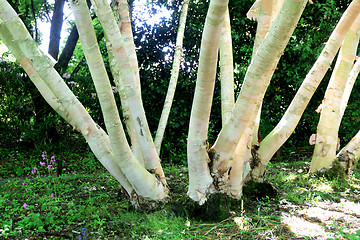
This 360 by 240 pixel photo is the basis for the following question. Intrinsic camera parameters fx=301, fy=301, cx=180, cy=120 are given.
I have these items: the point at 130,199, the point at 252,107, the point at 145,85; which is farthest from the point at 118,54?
the point at 145,85

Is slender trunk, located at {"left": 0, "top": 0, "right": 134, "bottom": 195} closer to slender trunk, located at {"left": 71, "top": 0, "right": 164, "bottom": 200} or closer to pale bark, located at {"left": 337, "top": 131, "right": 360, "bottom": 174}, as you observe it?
slender trunk, located at {"left": 71, "top": 0, "right": 164, "bottom": 200}

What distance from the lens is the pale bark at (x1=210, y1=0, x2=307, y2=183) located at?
2.15 metres

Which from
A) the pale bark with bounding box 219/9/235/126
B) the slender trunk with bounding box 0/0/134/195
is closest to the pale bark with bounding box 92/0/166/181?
the slender trunk with bounding box 0/0/134/195

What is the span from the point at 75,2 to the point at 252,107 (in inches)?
63.9

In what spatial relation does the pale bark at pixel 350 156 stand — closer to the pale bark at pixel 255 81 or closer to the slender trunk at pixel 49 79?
the pale bark at pixel 255 81

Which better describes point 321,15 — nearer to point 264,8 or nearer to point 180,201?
point 264,8

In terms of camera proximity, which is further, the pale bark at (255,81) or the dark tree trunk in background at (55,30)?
the dark tree trunk in background at (55,30)

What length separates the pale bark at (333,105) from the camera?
400cm

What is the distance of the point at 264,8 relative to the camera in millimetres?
3008

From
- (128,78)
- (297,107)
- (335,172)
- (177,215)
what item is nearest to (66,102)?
(128,78)

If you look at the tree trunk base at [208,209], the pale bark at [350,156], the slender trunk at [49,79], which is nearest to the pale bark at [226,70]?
the tree trunk base at [208,209]

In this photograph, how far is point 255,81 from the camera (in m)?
2.45

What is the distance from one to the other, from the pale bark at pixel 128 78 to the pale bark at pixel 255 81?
2.02 feet

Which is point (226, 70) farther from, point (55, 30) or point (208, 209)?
point (55, 30)
